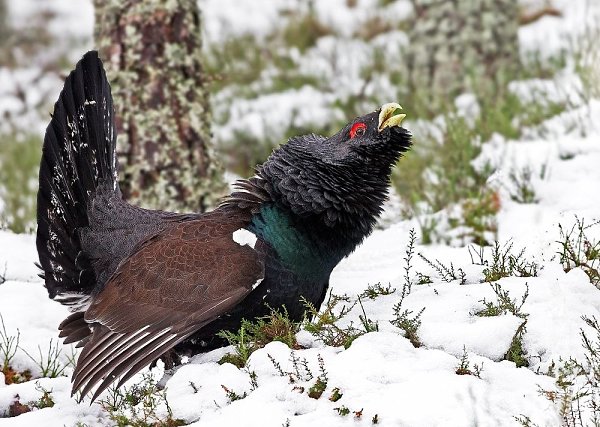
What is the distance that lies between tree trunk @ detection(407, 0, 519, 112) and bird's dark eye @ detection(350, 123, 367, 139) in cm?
394

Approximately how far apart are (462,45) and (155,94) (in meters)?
3.61

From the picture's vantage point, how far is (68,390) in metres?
3.93

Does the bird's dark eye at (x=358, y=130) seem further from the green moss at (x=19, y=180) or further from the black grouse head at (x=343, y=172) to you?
the green moss at (x=19, y=180)

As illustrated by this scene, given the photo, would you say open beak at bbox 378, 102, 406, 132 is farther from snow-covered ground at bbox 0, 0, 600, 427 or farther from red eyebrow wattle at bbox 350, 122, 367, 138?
snow-covered ground at bbox 0, 0, 600, 427

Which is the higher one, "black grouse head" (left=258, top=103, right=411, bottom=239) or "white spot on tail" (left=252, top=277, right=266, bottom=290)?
"black grouse head" (left=258, top=103, right=411, bottom=239)

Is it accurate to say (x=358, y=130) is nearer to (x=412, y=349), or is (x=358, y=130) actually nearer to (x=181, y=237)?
(x=181, y=237)

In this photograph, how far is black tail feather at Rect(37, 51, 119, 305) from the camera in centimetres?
444

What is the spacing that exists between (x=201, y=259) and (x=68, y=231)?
41.1 inches

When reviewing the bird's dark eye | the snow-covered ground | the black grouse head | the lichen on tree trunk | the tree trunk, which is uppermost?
the tree trunk

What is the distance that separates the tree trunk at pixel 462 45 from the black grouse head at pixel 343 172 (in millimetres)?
3935

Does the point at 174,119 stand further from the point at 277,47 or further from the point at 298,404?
the point at 277,47

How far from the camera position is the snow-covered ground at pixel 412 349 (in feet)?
10.1

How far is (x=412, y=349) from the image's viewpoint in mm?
3461

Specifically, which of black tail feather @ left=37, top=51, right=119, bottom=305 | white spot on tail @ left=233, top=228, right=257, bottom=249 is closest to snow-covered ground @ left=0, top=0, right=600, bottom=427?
black tail feather @ left=37, top=51, right=119, bottom=305
